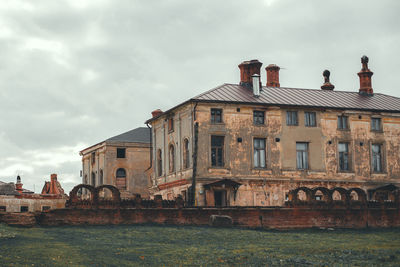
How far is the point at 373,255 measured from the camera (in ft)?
86.9

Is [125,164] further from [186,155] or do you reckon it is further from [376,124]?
[376,124]

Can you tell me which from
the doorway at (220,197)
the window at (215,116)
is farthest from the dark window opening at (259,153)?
the doorway at (220,197)

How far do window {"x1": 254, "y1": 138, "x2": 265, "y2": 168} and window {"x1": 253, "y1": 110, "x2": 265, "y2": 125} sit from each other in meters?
1.11

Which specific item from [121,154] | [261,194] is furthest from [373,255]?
[121,154]

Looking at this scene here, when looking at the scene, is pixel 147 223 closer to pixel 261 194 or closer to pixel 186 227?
pixel 186 227

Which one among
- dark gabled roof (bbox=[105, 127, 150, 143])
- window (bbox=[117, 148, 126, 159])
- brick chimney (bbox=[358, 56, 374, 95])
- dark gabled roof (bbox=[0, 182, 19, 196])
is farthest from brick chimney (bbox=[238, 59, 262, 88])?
dark gabled roof (bbox=[0, 182, 19, 196])

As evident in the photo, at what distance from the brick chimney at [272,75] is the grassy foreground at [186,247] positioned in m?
19.9

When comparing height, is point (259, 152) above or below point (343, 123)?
below

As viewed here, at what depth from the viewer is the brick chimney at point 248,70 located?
49.2m

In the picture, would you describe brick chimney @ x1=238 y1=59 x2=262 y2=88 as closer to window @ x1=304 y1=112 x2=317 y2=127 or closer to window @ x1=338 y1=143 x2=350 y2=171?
window @ x1=304 y1=112 x2=317 y2=127

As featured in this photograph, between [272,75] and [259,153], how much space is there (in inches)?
416

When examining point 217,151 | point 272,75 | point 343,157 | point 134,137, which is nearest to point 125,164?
point 134,137

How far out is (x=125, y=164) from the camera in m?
61.5

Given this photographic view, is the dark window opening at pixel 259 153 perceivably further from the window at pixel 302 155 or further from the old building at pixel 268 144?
the window at pixel 302 155
